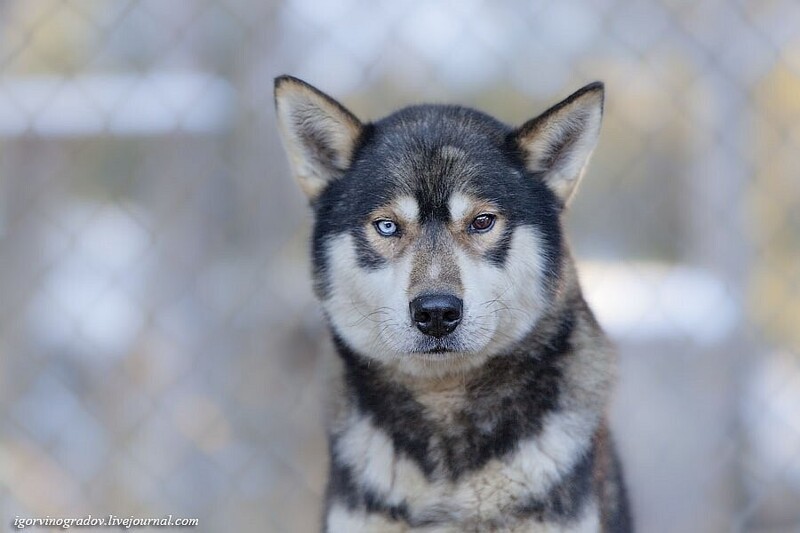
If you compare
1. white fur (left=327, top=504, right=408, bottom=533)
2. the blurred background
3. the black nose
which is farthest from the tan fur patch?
the blurred background

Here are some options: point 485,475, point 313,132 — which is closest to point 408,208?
point 313,132

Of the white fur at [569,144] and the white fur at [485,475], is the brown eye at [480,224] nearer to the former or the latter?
the white fur at [569,144]

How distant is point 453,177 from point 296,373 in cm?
172

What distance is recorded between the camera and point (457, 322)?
225 centimetres

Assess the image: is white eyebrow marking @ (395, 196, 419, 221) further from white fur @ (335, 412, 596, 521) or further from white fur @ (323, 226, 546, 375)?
white fur @ (335, 412, 596, 521)

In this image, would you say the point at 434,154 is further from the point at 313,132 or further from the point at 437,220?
the point at 313,132

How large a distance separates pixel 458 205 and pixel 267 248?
1610mm

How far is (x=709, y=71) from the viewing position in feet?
13.3

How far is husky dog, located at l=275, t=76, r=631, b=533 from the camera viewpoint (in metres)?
2.32

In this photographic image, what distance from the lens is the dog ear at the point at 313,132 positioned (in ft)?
8.35

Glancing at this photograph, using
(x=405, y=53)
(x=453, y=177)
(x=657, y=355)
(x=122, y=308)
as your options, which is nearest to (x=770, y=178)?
(x=657, y=355)

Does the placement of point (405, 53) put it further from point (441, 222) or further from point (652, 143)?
point (441, 222)

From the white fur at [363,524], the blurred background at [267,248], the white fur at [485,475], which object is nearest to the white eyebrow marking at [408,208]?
the white fur at [485,475]

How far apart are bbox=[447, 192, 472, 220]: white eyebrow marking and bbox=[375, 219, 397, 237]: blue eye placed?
0.17m
